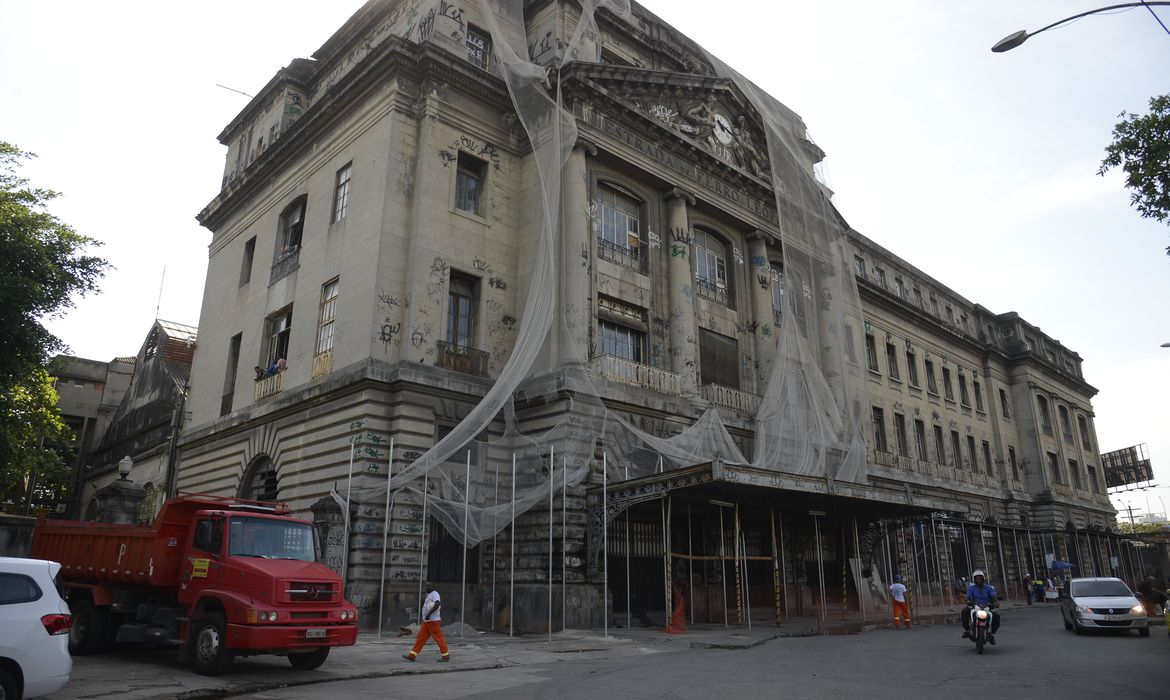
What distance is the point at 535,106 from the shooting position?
22578 mm

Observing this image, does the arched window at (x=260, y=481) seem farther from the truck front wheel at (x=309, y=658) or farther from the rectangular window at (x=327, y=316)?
the truck front wheel at (x=309, y=658)

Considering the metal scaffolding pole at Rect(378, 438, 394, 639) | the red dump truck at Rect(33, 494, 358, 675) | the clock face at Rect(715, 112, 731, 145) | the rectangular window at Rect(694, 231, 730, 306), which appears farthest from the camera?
the clock face at Rect(715, 112, 731, 145)

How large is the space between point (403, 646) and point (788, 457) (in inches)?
504

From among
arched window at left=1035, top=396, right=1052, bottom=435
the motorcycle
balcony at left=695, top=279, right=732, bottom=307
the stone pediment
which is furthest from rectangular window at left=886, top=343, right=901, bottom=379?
the motorcycle

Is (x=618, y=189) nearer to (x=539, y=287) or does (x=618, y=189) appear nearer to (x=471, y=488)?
(x=539, y=287)

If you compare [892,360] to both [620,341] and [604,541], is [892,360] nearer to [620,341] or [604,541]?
[620,341]

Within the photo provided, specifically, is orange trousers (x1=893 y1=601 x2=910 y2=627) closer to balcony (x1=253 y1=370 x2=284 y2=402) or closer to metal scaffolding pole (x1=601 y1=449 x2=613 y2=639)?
metal scaffolding pole (x1=601 y1=449 x2=613 y2=639)

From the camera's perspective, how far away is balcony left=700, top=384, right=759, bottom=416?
82.6 ft

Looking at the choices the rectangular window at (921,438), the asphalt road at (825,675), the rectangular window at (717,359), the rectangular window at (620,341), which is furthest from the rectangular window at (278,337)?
the rectangular window at (921,438)

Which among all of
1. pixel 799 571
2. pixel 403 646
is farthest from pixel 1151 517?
pixel 403 646

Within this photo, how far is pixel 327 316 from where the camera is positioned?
22.6m

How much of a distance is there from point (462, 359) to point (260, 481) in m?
8.19

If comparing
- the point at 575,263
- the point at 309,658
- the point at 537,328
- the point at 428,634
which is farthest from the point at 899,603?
the point at 309,658

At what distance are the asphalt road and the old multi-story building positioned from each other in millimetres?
4555
